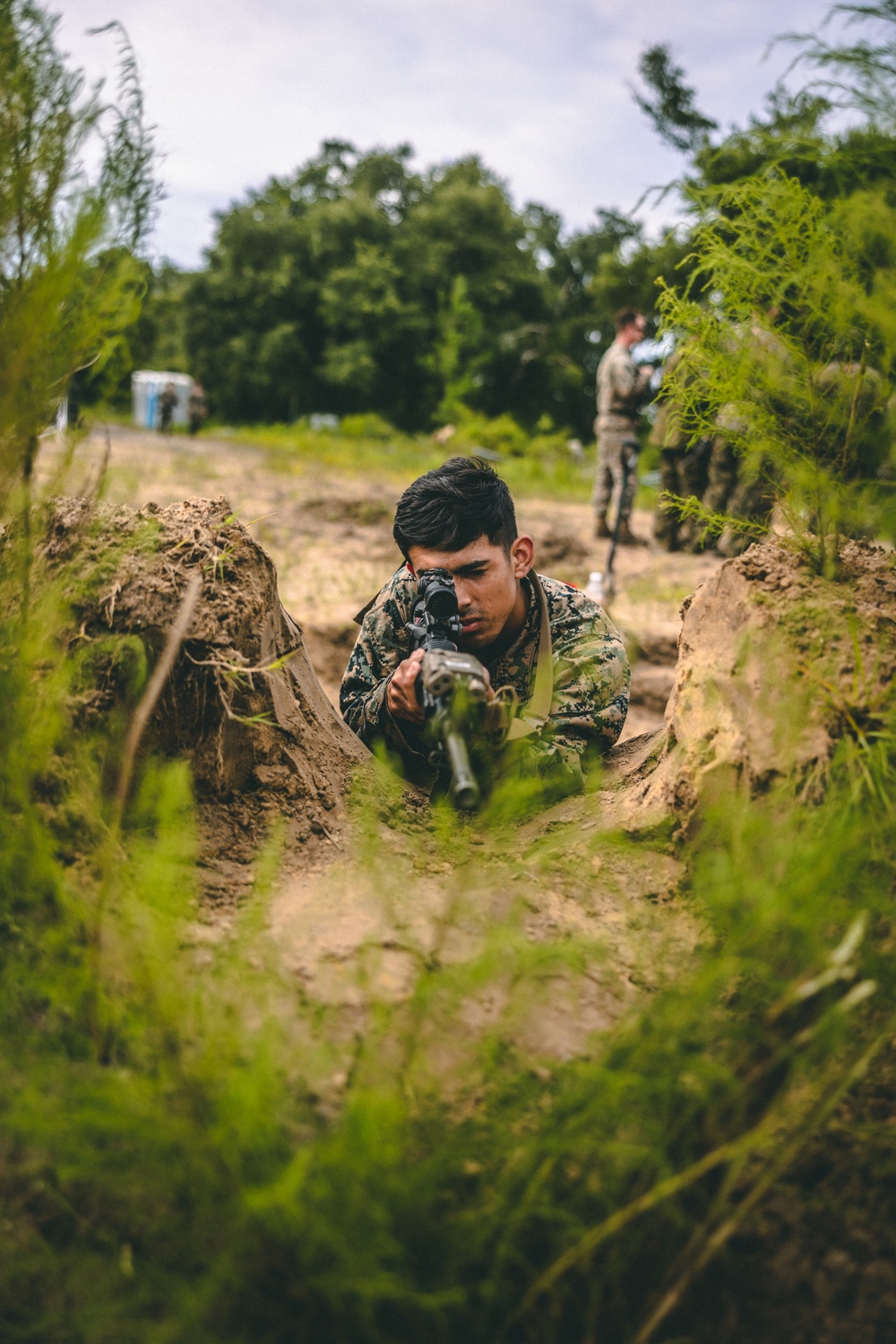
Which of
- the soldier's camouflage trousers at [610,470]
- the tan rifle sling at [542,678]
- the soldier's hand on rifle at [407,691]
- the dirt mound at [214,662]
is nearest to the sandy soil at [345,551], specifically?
the dirt mound at [214,662]

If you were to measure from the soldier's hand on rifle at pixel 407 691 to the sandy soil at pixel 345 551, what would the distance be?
77 centimetres

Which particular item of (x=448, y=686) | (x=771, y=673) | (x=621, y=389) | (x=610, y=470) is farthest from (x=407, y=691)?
(x=610, y=470)

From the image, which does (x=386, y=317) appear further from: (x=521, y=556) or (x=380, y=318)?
(x=521, y=556)

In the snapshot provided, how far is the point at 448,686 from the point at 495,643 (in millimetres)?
1095

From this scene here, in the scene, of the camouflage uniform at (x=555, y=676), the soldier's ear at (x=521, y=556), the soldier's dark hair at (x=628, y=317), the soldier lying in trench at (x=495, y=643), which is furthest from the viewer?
the soldier's dark hair at (x=628, y=317)

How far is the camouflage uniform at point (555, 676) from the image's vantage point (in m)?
3.01

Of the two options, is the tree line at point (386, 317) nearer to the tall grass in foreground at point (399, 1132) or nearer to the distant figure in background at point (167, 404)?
the distant figure in background at point (167, 404)

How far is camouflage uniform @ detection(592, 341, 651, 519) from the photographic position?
9.20 metres

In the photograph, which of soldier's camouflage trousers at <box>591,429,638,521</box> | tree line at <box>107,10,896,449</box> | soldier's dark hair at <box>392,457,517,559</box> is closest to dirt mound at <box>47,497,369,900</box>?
soldier's dark hair at <box>392,457,517,559</box>

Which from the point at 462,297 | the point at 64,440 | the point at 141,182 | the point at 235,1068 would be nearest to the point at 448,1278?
the point at 235,1068

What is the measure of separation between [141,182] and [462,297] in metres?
32.2

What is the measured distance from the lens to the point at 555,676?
3.21m

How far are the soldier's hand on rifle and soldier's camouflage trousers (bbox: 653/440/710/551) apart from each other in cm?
653

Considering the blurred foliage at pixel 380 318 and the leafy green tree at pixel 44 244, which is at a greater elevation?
the blurred foliage at pixel 380 318
